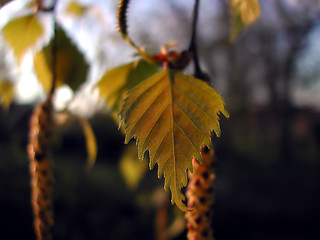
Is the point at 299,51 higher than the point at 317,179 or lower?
higher

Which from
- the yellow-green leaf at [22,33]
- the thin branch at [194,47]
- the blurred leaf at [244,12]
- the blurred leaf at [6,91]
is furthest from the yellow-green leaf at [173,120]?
the blurred leaf at [6,91]

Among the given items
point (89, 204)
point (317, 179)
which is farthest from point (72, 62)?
point (317, 179)

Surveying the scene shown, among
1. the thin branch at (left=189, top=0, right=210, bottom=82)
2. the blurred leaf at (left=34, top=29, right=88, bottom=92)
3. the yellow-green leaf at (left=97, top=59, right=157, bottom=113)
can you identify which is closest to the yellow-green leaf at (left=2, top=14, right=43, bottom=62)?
the blurred leaf at (left=34, top=29, right=88, bottom=92)

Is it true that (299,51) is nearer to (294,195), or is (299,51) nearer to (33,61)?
(294,195)

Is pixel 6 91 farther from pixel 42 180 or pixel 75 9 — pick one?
pixel 42 180

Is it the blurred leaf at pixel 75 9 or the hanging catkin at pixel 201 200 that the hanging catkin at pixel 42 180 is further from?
the blurred leaf at pixel 75 9

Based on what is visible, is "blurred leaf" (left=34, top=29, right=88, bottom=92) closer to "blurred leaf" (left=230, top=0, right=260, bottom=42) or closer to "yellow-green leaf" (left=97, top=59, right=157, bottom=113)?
"yellow-green leaf" (left=97, top=59, right=157, bottom=113)
